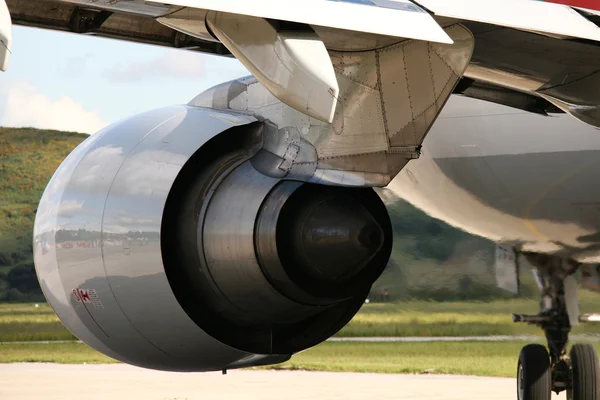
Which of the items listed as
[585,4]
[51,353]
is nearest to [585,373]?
[585,4]

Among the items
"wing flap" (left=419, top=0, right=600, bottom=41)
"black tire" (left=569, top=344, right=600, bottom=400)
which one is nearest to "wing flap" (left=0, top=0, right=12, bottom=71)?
"wing flap" (left=419, top=0, right=600, bottom=41)

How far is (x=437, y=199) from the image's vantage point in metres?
7.18

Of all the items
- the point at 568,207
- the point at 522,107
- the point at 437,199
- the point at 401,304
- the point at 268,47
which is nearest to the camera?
the point at 268,47

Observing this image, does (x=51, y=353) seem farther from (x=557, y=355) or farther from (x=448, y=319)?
(x=557, y=355)

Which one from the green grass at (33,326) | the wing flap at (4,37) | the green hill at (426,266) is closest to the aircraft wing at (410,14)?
the wing flap at (4,37)

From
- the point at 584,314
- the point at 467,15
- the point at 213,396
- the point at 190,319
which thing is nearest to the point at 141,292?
the point at 190,319

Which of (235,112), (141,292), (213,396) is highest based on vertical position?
(235,112)

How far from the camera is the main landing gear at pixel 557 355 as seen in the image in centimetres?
792

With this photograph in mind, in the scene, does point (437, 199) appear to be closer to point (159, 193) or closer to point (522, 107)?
point (522, 107)

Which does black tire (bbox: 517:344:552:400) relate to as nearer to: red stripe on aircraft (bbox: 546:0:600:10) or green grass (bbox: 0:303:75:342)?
red stripe on aircraft (bbox: 546:0:600:10)

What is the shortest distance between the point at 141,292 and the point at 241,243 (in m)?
0.57

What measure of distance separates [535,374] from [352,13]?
A: 18.2ft

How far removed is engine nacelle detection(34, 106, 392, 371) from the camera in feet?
16.8

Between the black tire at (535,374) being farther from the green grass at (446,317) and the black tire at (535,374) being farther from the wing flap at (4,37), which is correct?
the wing flap at (4,37)
